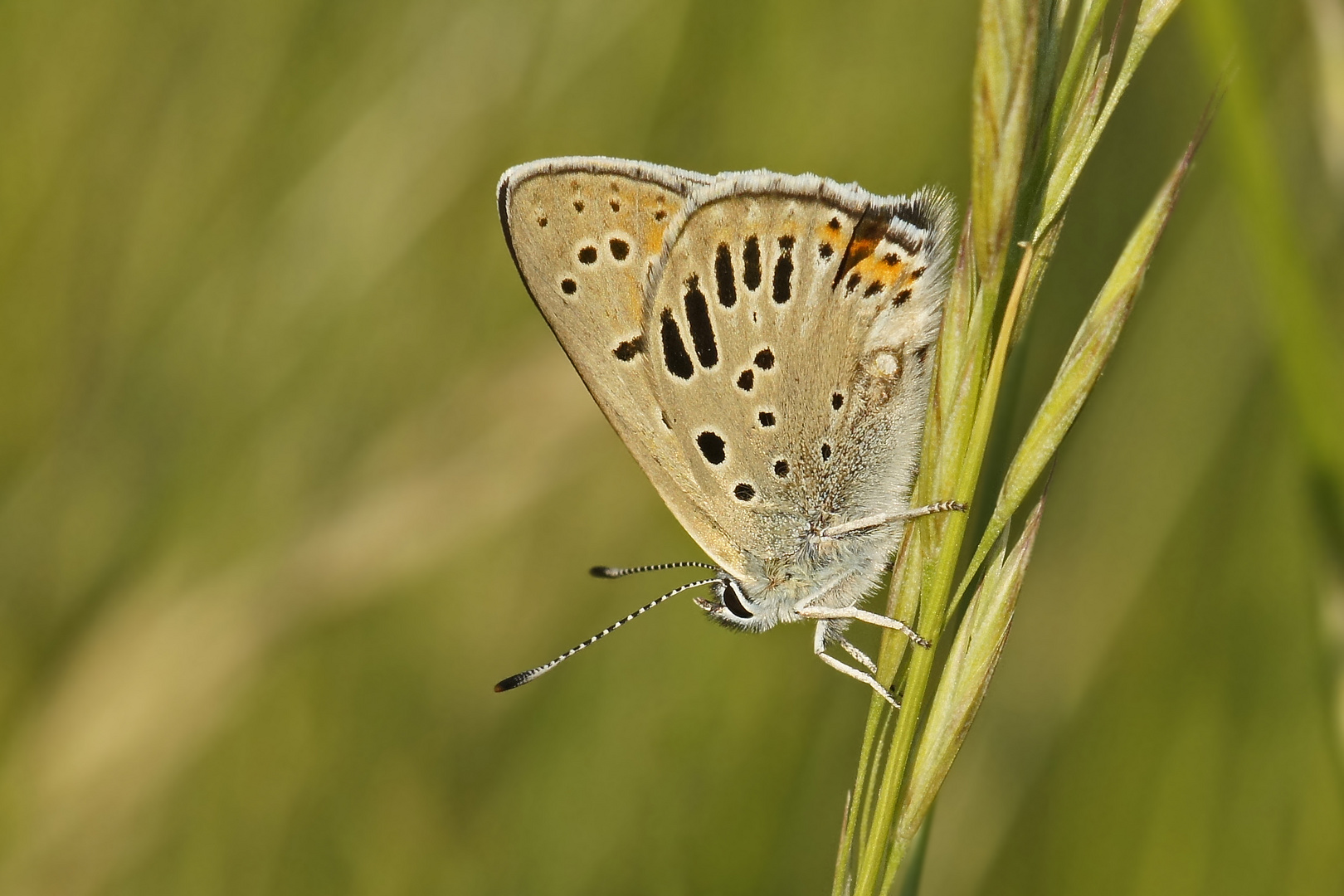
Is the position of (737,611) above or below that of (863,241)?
below

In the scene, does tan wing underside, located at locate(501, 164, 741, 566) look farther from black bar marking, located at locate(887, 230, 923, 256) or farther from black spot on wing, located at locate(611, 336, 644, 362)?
black bar marking, located at locate(887, 230, 923, 256)

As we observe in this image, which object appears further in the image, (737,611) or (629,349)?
(737,611)

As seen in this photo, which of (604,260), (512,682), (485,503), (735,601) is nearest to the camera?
(512,682)

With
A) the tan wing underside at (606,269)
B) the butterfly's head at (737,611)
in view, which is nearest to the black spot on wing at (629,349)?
the tan wing underside at (606,269)

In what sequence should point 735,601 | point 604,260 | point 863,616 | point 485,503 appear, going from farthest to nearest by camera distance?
point 485,503, point 735,601, point 604,260, point 863,616

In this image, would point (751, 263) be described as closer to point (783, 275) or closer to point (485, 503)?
point (783, 275)

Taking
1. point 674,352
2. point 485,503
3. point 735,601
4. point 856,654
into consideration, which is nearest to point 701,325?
point 674,352

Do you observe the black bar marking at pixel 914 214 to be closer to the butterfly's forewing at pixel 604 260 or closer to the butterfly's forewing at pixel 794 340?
the butterfly's forewing at pixel 794 340
